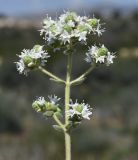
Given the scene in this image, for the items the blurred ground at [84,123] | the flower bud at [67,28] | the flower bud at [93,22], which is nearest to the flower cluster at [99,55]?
the flower bud at [93,22]

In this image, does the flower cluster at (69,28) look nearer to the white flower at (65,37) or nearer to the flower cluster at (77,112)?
the white flower at (65,37)

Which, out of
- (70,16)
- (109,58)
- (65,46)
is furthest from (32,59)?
(109,58)

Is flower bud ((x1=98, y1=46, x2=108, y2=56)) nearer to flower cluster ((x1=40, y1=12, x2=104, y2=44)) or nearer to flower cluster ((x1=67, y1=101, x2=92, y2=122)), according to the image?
flower cluster ((x1=40, y1=12, x2=104, y2=44))

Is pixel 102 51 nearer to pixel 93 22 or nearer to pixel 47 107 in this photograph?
pixel 93 22

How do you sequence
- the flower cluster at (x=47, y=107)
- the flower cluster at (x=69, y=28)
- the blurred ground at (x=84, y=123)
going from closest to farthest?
the flower cluster at (x=69, y=28) → the flower cluster at (x=47, y=107) → the blurred ground at (x=84, y=123)

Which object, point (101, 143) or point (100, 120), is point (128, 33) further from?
point (101, 143)

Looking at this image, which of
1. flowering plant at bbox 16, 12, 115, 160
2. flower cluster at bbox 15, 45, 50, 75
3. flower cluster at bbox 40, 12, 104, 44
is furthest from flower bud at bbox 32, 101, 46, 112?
flower cluster at bbox 40, 12, 104, 44

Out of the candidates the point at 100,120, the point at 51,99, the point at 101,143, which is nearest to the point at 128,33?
the point at 100,120

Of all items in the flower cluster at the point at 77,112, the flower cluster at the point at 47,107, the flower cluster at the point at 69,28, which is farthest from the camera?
the flower cluster at the point at 47,107
